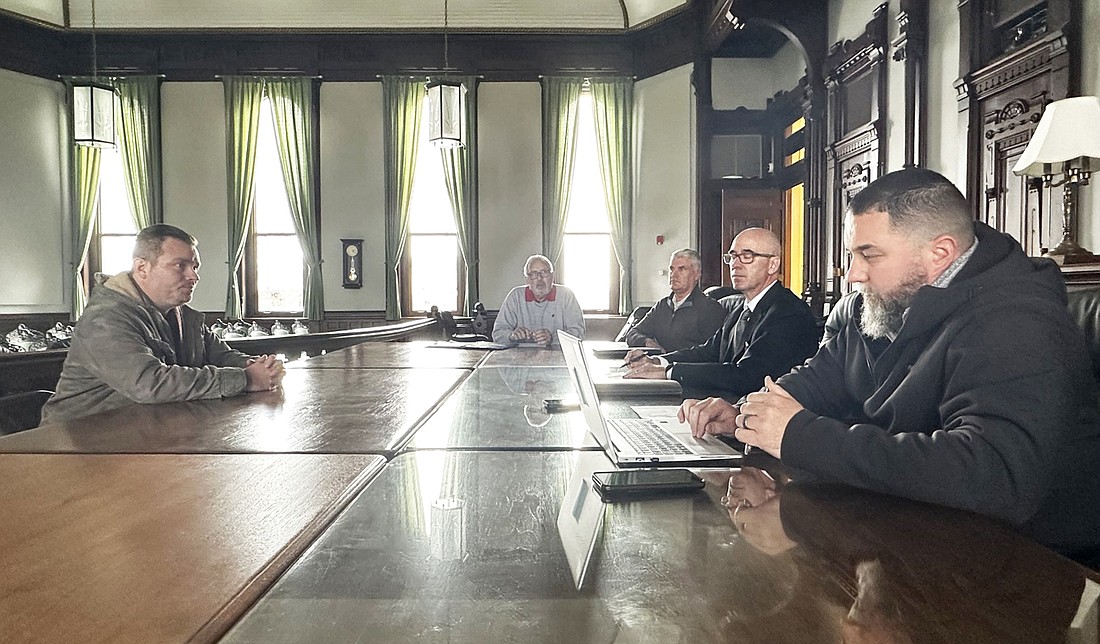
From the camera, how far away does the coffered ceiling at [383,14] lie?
29.7 ft

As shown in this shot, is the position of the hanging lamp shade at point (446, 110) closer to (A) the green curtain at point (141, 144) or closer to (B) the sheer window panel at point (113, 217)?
(A) the green curtain at point (141, 144)

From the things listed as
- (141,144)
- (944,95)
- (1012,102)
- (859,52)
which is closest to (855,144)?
(859,52)

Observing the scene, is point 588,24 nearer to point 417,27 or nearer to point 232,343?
point 417,27

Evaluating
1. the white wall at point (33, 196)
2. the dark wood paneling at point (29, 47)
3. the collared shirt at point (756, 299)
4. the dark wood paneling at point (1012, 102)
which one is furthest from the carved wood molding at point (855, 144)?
the white wall at point (33, 196)

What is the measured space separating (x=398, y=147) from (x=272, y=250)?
202 centimetres

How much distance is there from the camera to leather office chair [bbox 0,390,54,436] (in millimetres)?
3492

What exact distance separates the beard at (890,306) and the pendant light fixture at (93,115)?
7.04 m

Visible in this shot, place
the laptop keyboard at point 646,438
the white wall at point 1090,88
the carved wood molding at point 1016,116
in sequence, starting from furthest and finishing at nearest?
the carved wood molding at point 1016,116 < the white wall at point 1090,88 < the laptop keyboard at point 646,438

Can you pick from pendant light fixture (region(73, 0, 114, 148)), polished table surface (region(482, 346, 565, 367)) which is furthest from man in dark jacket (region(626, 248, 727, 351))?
pendant light fixture (region(73, 0, 114, 148))

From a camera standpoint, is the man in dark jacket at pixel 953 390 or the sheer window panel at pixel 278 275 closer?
the man in dark jacket at pixel 953 390

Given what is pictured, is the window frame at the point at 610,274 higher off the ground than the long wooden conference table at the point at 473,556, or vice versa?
the window frame at the point at 610,274

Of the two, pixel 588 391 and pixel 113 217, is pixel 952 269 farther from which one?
pixel 113 217

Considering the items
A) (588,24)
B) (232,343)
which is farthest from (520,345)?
(588,24)

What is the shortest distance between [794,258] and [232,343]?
Result: 6672 millimetres
